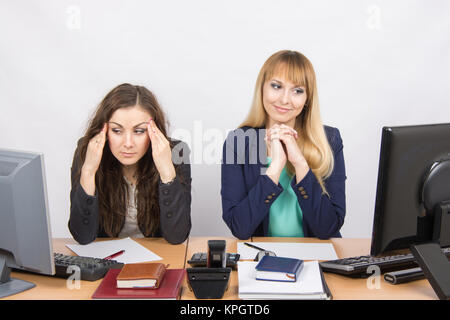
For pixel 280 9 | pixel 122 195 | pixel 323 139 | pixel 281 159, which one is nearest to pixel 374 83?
pixel 280 9

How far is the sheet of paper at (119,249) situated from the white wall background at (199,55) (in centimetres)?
125

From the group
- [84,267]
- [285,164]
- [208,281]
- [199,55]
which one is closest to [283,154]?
[285,164]

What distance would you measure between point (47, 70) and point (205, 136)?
1.05 meters

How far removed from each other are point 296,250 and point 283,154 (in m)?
0.43

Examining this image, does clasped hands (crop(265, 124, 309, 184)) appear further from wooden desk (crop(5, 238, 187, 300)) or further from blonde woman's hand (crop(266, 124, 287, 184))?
wooden desk (crop(5, 238, 187, 300))

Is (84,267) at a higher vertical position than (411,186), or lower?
lower

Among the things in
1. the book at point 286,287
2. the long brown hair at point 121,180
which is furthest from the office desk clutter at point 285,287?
the long brown hair at point 121,180

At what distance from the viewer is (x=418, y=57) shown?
306 centimetres

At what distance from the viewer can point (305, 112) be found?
225 cm

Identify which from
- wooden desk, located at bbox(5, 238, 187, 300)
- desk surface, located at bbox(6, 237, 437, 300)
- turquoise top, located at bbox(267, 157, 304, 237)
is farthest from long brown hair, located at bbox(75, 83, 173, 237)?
turquoise top, located at bbox(267, 157, 304, 237)

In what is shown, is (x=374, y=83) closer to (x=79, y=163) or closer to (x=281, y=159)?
(x=281, y=159)

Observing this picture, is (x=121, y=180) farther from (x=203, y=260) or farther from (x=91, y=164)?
(x=203, y=260)

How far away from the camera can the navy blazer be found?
200cm
